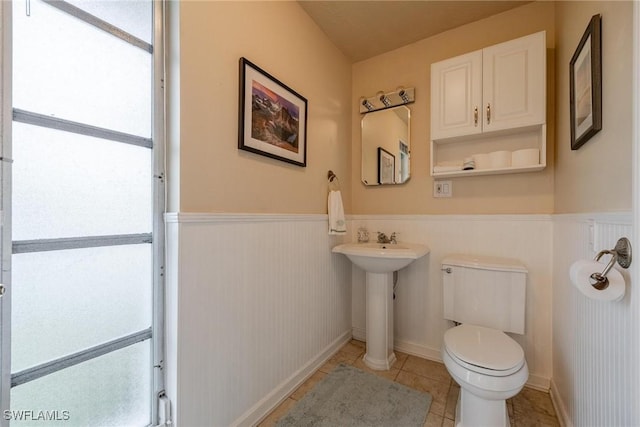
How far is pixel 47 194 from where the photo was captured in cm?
88

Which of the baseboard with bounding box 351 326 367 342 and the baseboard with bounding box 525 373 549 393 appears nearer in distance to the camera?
the baseboard with bounding box 525 373 549 393

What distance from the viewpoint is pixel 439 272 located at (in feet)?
6.66

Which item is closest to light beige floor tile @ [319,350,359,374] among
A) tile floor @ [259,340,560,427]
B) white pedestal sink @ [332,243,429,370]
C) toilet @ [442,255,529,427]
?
tile floor @ [259,340,560,427]

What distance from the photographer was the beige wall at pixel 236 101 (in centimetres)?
114

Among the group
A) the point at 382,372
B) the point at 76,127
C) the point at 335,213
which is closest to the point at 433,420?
the point at 382,372

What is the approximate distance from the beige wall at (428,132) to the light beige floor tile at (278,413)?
152 centimetres

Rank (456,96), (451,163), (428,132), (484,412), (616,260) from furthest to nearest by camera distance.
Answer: (428,132), (451,163), (456,96), (484,412), (616,260)

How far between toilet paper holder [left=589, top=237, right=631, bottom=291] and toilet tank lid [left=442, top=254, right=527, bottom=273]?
0.86m

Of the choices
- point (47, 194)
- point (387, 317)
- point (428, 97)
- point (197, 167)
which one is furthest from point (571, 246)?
point (47, 194)

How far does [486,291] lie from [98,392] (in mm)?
2013

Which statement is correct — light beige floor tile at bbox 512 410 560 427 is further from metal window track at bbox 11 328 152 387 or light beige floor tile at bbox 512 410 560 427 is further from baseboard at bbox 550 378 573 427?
metal window track at bbox 11 328 152 387

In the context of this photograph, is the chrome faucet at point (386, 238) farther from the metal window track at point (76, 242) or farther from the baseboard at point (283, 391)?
the metal window track at point (76, 242)

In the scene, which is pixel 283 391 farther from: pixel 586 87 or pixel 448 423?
pixel 586 87

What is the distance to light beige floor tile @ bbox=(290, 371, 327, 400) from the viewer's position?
1.62 metres
